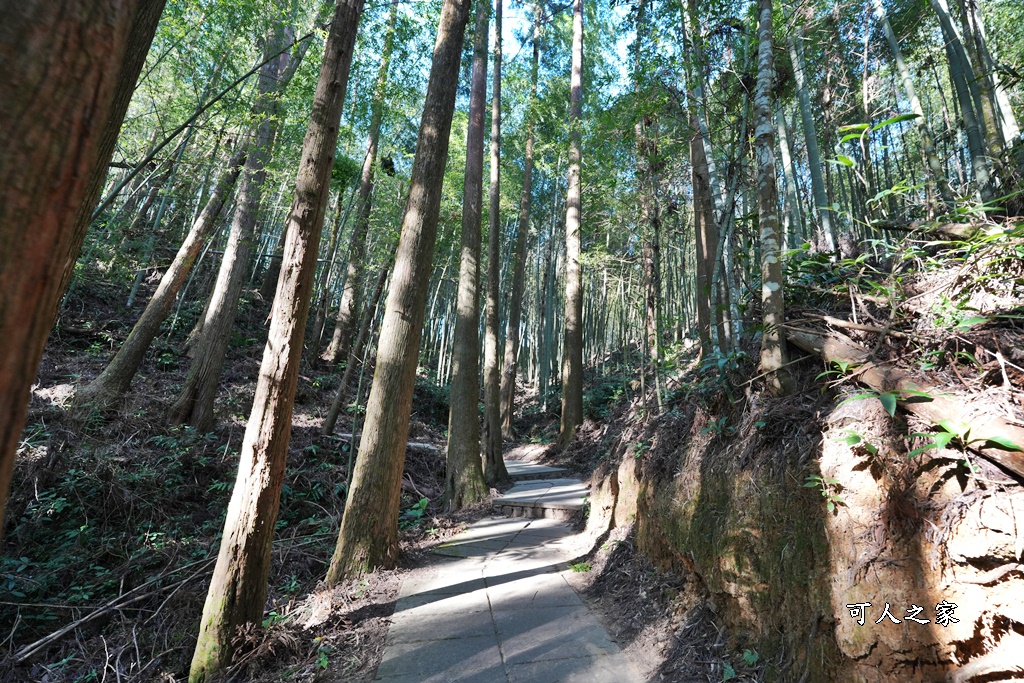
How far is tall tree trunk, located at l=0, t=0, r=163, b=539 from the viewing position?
0.51 m

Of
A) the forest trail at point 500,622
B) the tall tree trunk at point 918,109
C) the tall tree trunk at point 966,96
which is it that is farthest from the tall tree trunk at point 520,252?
the tall tree trunk at point 966,96

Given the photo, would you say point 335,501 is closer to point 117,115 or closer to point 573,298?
point 117,115

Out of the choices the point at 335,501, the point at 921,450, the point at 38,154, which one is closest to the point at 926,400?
the point at 921,450

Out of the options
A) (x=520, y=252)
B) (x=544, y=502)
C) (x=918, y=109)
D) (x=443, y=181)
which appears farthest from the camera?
(x=520, y=252)

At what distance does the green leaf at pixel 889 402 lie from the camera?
1.97 m

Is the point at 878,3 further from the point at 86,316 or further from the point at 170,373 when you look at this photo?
the point at 86,316

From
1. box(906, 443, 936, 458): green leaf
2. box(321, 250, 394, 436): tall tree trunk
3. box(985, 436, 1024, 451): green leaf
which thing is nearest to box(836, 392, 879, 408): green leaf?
box(906, 443, 936, 458): green leaf

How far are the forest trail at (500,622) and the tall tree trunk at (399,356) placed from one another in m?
0.52

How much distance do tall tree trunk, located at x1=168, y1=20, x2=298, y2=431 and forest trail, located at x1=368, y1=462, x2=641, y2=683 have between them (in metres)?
4.29

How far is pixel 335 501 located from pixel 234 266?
4.01m

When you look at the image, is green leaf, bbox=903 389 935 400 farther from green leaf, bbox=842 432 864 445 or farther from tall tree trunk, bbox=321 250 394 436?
Result: tall tree trunk, bbox=321 250 394 436

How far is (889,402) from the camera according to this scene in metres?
2.00

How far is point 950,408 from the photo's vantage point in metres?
1.93

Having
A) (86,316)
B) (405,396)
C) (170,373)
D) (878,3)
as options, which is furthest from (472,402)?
(86,316)
